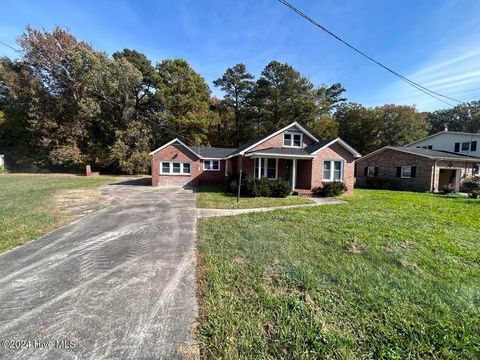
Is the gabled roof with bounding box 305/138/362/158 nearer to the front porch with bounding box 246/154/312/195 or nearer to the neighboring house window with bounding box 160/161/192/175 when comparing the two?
the front porch with bounding box 246/154/312/195

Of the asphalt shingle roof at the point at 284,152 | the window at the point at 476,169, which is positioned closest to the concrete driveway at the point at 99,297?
the asphalt shingle roof at the point at 284,152

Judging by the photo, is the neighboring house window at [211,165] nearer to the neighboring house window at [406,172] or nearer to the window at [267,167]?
the window at [267,167]

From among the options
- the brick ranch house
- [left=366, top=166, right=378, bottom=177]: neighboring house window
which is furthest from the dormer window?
[left=366, top=166, right=378, bottom=177]: neighboring house window

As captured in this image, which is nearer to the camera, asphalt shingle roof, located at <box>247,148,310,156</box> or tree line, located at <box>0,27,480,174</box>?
asphalt shingle roof, located at <box>247,148,310,156</box>

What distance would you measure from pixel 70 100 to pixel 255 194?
102 feet

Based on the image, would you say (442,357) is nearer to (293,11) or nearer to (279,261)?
(279,261)

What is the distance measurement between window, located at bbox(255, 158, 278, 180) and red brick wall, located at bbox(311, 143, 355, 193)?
2.86m

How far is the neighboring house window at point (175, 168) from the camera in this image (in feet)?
61.0

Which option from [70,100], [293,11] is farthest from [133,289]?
[70,100]

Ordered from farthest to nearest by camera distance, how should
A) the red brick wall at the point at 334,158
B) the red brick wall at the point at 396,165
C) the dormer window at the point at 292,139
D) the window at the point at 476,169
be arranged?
1. the window at the point at 476,169
2. the red brick wall at the point at 396,165
3. the dormer window at the point at 292,139
4. the red brick wall at the point at 334,158

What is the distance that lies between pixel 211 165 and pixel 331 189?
10.6m

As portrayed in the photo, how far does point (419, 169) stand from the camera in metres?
19.3

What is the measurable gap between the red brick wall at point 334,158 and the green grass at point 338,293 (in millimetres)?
8668

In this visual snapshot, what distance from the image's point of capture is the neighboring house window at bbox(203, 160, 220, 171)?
803 inches
